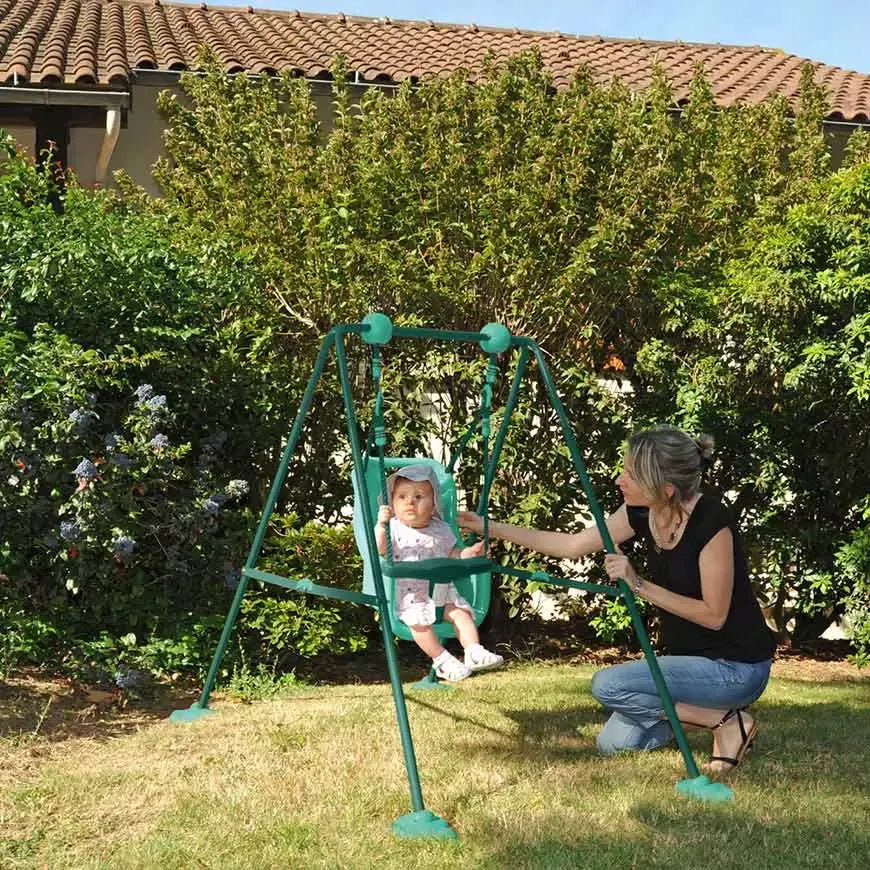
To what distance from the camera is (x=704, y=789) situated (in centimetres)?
434

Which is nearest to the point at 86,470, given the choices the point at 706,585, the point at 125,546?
the point at 125,546

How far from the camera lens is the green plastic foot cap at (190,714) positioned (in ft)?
18.1

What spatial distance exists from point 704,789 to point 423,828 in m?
1.07

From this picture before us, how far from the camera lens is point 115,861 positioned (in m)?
3.70

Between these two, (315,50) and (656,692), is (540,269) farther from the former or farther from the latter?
(315,50)

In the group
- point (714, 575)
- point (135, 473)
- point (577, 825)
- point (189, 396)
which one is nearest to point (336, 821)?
point (577, 825)

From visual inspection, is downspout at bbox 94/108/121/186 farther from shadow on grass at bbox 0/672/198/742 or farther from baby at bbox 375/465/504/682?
baby at bbox 375/465/504/682

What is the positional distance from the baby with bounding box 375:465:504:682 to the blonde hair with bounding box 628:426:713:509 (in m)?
0.96

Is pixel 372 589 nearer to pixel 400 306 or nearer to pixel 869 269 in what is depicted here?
pixel 400 306

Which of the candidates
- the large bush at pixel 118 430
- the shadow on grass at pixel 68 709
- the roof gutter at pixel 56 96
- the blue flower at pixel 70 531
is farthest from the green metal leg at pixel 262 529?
the roof gutter at pixel 56 96

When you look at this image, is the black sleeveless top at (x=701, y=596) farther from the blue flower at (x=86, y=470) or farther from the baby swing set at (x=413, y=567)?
the blue flower at (x=86, y=470)

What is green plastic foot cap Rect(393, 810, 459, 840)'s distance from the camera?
153 inches

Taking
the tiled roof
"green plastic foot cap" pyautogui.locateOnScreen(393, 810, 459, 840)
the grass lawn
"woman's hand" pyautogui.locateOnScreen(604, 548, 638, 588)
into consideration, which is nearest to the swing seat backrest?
the grass lawn

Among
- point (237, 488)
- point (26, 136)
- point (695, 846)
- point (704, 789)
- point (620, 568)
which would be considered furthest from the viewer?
point (26, 136)
